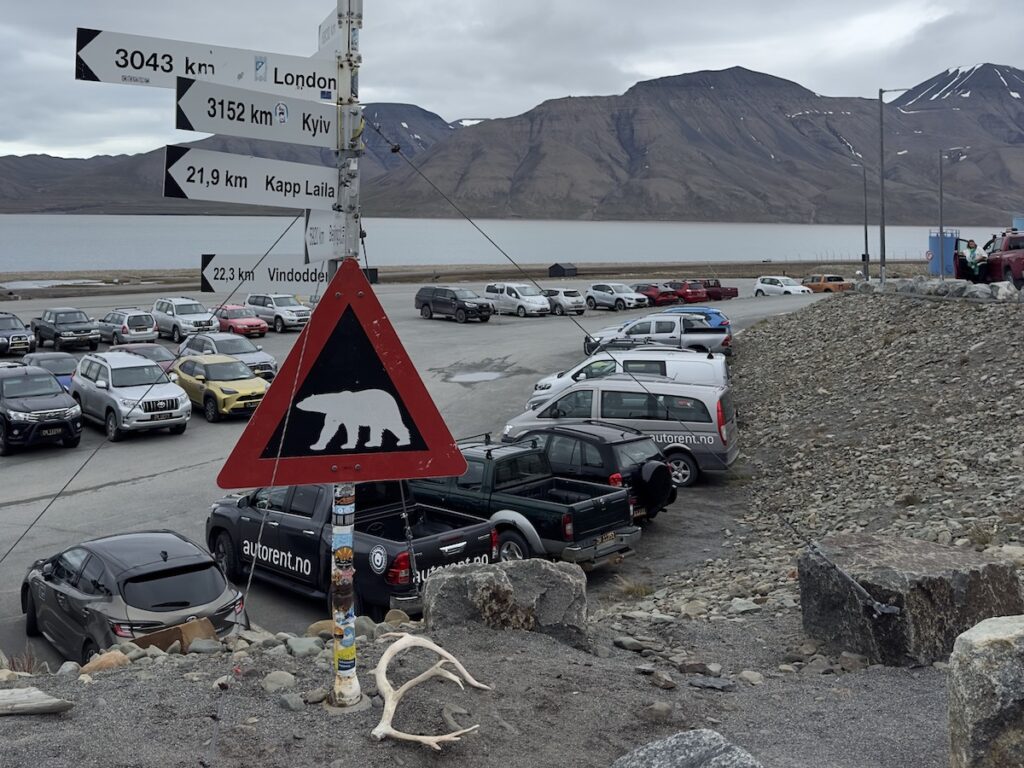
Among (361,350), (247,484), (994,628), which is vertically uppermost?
(361,350)

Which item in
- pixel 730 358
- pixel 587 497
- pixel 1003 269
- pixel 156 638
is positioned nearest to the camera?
pixel 156 638

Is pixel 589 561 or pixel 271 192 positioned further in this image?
pixel 589 561

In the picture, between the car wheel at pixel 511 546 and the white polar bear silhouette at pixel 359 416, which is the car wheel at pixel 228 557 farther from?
the white polar bear silhouette at pixel 359 416

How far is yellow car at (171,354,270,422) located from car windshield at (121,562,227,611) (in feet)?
45.6

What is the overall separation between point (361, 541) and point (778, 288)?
164ft

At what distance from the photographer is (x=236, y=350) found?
1122 inches

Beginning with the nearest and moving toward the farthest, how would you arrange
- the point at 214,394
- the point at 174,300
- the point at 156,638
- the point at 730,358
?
the point at 156,638 → the point at 214,394 → the point at 730,358 → the point at 174,300

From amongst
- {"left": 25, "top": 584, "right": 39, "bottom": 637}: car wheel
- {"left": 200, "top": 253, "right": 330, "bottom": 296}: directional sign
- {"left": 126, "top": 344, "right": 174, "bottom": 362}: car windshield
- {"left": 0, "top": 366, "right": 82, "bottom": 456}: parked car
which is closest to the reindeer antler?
{"left": 200, "top": 253, "right": 330, "bottom": 296}: directional sign

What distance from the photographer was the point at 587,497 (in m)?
13.4

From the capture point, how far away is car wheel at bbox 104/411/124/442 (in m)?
21.8

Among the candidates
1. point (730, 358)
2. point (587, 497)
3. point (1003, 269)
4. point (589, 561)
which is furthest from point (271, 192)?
point (1003, 269)

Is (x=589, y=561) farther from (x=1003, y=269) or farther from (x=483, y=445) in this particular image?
(x=1003, y=269)

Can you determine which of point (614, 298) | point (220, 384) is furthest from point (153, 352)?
point (614, 298)

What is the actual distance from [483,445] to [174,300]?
2972 cm
